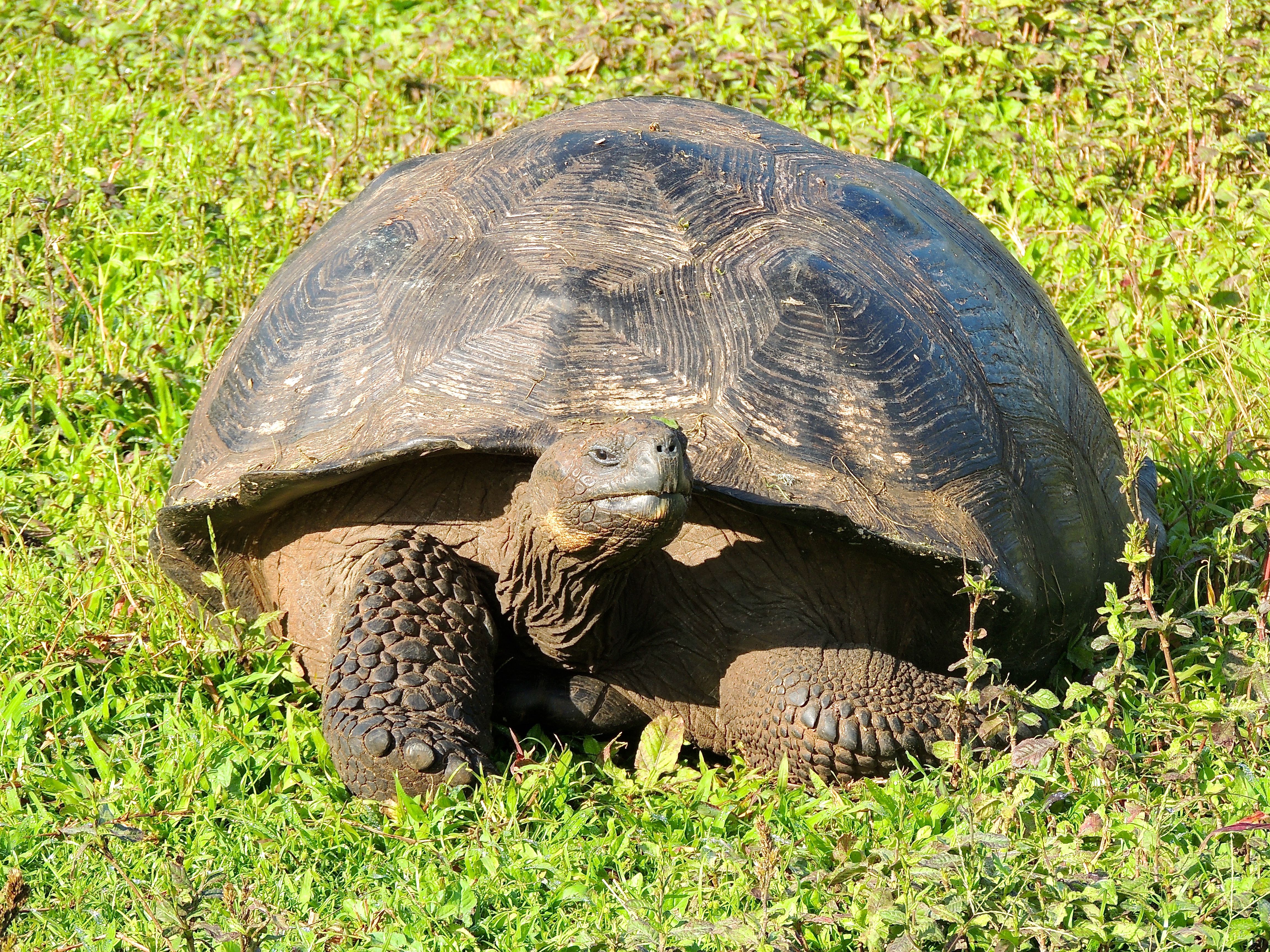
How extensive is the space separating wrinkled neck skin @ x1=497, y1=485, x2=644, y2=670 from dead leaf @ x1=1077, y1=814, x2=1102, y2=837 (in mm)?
1045

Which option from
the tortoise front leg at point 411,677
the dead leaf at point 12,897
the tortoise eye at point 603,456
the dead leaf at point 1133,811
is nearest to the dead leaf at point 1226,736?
the dead leaf at point 1133,811

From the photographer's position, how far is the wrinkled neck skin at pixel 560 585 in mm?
3031

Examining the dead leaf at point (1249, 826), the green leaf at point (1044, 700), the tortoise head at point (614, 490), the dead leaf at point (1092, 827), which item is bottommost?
the dead leaf at point (1092, 827)

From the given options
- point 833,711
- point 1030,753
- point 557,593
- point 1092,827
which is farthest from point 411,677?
point 1092,827

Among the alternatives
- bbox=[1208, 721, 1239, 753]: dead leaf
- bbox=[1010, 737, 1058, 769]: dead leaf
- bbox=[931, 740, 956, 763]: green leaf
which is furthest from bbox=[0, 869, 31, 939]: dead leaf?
bbox=[1208, 721, 1239, 753]: dead leaf

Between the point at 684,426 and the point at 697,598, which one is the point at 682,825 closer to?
the point at 697,598

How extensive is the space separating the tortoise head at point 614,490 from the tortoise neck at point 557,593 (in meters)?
0.05

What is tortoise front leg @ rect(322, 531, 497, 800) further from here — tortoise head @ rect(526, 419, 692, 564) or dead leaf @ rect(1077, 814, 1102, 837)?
dead leaf @ rect(1077, 814, 1102, 837)

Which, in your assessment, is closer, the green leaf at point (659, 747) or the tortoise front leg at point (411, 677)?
the tortoise front leg at point (411, 677)

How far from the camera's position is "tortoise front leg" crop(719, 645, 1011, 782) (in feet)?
10.4

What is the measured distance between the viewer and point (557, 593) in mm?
3195

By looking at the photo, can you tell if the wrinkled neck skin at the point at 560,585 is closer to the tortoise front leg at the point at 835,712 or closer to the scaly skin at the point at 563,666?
the scaly skin at the point at 563,666

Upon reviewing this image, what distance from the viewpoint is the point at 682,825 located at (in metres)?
3.03

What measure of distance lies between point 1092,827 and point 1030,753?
0.82 feet
